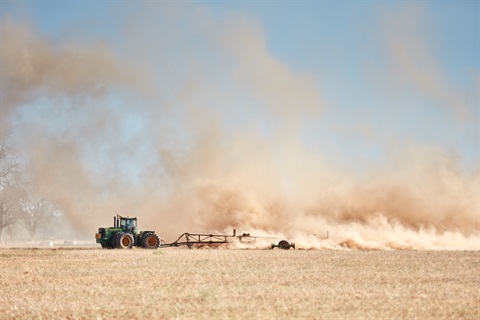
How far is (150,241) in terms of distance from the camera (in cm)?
5659

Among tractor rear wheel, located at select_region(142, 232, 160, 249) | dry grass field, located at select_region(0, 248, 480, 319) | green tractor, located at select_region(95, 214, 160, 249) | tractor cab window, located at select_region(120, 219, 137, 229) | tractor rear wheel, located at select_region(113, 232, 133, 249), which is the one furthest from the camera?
tractor cab window, located at select_region(120, 219, 137, 229)

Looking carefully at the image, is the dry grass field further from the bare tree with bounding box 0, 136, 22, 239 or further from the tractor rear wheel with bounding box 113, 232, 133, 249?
the bare tree with bounding box 0, 136, 22, 239

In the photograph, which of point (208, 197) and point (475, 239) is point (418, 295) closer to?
point (475, 239)

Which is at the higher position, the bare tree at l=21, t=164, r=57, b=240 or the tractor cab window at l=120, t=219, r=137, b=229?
the bare tree at l=21, t=164, r=57, b=240

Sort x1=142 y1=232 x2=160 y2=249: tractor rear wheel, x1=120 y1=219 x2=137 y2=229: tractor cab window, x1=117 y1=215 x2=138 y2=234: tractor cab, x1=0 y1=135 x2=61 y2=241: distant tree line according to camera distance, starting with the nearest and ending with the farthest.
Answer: x1=142 y1=232 x2=160 y2=249: tractor rear wheel, x1=117 y1=215 x2=138 y2=234: tractor cab, x1=120 y1=219 x2=137 y2=229: tractor cab window, x1=0 y1=135 x2=61 y2=241: distant tree line

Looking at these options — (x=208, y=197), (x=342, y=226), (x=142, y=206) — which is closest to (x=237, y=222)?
(x=208, y=197)

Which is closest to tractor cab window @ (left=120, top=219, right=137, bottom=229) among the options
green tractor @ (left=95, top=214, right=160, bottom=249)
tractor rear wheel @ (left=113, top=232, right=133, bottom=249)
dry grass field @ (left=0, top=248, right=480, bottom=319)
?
green tractor @ (left=95, top=214, right=160, bottom=249)

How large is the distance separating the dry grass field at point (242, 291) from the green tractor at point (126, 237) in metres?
21.2

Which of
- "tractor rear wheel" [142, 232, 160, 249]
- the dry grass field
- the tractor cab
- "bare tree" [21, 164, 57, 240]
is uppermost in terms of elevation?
"bare tree" [21, 164, 57, 240]

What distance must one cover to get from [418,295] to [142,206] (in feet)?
230

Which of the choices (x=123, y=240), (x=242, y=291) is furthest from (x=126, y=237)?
(x=242, y=291)

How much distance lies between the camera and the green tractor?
2197 inches

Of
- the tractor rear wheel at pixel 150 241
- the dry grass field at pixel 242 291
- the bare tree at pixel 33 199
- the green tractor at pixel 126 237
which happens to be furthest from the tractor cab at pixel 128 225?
the bare tree at pixel 33 199

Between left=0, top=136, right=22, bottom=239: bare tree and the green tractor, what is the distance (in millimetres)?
30148
